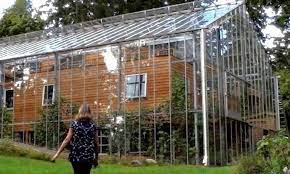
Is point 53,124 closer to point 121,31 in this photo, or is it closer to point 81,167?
point 121,31

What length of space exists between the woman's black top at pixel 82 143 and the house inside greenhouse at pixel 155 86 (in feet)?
40.4

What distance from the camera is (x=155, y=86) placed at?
23.8 meters

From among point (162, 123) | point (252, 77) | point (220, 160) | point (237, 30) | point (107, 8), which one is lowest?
point (220, 160)

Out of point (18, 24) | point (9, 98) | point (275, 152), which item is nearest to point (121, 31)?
point (9, 98)

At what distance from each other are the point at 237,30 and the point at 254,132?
4.84 meters

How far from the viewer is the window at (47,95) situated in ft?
87.7

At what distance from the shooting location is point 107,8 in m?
38.7

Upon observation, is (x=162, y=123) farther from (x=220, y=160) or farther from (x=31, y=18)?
(x=31, y=18)

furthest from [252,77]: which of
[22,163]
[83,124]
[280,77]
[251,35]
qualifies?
[83,124]

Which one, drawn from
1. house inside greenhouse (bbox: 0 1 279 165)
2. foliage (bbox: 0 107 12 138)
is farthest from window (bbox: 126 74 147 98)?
foliage (bbox: 0 107 12 138)

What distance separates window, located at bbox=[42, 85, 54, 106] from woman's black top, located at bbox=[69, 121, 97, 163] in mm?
17561

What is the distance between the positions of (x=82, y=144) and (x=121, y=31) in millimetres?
18942

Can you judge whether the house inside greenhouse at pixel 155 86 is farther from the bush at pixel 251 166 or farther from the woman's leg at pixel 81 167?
the woman's leg at pixel 81 167

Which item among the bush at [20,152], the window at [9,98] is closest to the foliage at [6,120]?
the window at [9,98]
